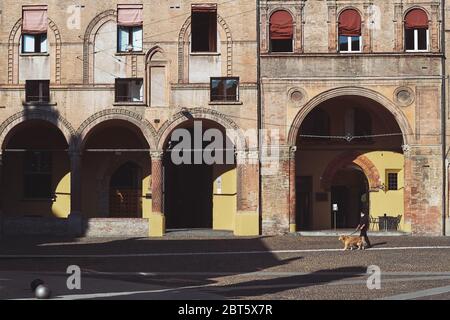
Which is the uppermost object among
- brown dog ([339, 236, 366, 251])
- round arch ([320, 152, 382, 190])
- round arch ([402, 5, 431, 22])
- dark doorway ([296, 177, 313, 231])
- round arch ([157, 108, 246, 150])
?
round arch ([402, 5, 431, 22])

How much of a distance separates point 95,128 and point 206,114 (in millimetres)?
5051

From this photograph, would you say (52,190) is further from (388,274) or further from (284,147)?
(388,274)

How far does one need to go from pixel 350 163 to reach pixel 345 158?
34 centimetres

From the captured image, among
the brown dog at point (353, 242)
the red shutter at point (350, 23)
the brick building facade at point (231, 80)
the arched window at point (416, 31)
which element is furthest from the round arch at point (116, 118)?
the arched window at point (416, 31)

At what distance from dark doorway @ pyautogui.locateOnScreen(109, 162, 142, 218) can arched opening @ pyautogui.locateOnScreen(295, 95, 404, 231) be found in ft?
25.1

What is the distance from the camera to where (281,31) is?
36469 millimetres

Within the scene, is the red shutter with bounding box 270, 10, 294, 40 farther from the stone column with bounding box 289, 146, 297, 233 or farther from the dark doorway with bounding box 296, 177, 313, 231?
the dark doorway with bounding box 296, 177, 313, 231

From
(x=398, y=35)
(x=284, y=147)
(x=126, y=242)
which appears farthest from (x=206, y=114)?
(x=398, y=35)

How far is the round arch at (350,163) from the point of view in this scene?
3878 cm

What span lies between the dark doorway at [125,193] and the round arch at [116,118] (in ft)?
11.6

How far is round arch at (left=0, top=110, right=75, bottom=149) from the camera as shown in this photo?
36.6m

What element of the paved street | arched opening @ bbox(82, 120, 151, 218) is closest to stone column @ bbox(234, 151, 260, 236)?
the paved street

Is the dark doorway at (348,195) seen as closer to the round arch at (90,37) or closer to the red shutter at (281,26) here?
the red shutter at (281,26)

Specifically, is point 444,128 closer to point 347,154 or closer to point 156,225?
point 347,154
